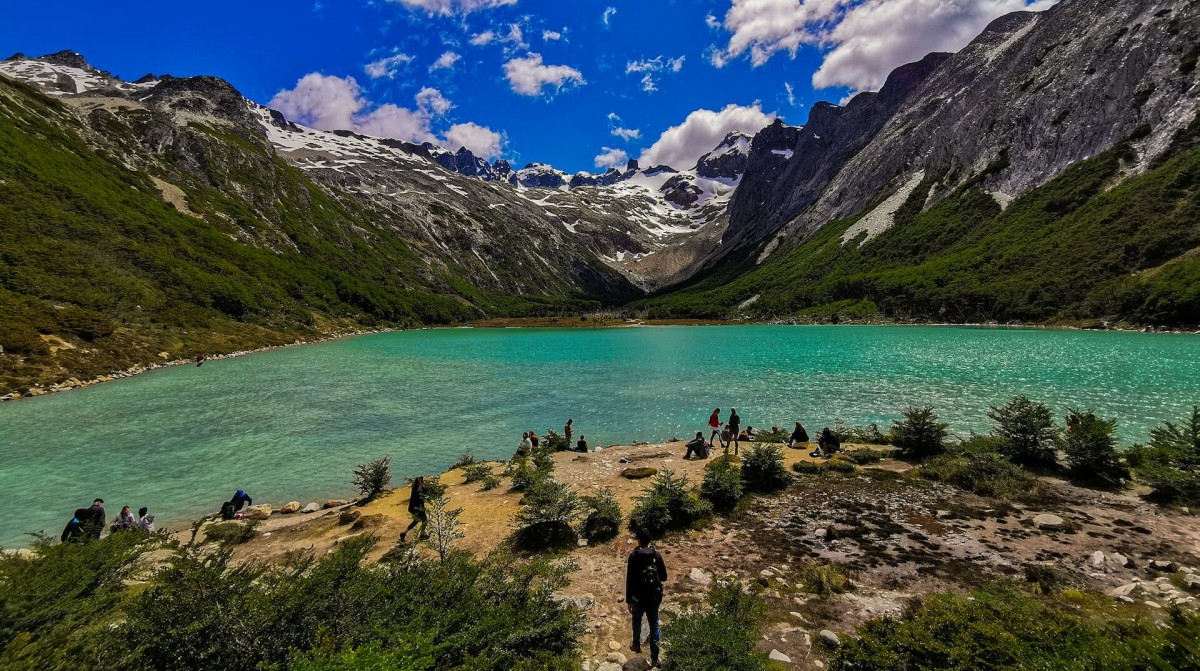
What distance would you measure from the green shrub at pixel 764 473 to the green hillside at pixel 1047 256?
99.8 metres

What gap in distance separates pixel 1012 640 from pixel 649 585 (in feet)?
17.7

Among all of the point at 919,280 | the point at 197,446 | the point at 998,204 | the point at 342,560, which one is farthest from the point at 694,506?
the point at 998,204

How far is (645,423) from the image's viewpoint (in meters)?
33.5

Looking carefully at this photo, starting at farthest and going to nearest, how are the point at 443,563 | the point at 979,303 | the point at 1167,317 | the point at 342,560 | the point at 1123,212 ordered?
1. the point at 979,303
2. the point at 1123,212
3. the point at 1167,317
4. the point at 443,563
5. the point at 342,560

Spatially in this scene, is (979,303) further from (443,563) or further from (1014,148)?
(443,563)

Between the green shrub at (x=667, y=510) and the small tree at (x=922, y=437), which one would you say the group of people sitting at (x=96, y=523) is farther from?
the small tree at (x=922, y=437)

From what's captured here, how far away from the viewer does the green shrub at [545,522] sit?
1410 cm

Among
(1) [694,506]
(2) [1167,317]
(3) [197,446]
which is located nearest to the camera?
(1) [694,506]

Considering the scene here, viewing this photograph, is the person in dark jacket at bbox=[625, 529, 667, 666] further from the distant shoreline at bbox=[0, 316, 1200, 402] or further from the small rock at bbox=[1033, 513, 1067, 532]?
the distant shoreline at bbox=[0, 316, 1200, 402]

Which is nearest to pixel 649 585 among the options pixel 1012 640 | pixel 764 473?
pixel 1012 640

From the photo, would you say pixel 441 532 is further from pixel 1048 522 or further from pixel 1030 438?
pixel 1030 438

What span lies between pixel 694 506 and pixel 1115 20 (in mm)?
214587

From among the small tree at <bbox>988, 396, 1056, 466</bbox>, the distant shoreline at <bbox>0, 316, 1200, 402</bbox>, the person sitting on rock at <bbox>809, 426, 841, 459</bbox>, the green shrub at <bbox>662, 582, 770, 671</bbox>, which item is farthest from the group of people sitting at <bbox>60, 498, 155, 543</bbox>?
the distant shoreline at <bbox>0, 316, 1200, 402</bbox>

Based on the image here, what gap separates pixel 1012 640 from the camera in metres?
6.22
